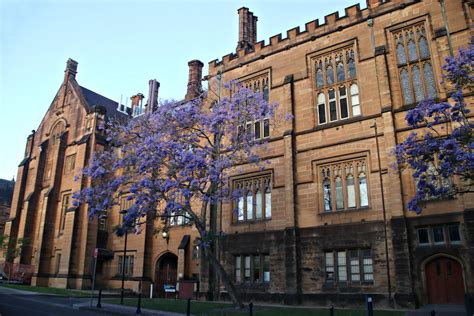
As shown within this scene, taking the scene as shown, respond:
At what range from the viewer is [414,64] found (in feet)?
64.0

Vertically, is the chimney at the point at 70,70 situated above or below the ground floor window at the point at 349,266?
above

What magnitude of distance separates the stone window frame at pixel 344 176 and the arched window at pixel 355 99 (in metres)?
2.54

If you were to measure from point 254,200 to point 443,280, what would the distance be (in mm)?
10464

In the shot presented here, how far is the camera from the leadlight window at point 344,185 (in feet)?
63.7

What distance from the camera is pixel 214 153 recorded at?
18.3 m

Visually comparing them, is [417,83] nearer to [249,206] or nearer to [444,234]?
[444,234]

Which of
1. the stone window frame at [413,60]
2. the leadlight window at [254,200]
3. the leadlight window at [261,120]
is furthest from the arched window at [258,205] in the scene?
the stone window frame at [413,60]

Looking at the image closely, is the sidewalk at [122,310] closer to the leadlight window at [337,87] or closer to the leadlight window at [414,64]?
the leadlight window at [337,87]

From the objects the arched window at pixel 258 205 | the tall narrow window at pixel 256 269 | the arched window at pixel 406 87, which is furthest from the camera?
the arched window at pixel 258 205

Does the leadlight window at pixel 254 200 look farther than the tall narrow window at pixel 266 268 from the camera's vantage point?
Yes

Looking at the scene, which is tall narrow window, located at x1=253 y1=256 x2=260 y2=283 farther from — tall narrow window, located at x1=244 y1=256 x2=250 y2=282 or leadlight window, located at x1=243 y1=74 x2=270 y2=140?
leadlight window, located at x1=243 y1=74 x2=270 y2=140

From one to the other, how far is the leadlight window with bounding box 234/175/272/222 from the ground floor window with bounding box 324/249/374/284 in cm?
439

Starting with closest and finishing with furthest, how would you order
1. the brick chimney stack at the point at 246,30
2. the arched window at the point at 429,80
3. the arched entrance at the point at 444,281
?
the arched entrance at the point at 444,281
the arched window at the point at 429,80
the brick chimney stack at the point at 246,30

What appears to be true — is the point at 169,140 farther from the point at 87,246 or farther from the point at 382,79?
the point at 87,246
